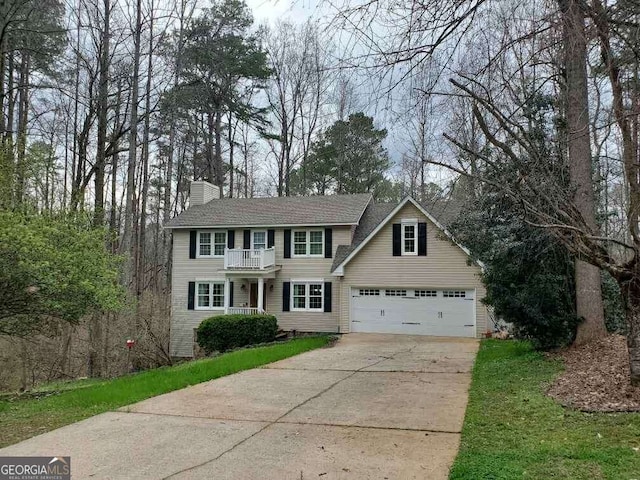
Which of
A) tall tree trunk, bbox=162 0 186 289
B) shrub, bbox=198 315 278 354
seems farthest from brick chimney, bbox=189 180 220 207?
shrub, bbox=198 315 278 354

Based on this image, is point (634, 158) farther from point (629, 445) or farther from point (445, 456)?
point (445, 456)

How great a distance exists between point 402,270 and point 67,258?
1206cm

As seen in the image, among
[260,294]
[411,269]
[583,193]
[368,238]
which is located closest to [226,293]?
[260,294]

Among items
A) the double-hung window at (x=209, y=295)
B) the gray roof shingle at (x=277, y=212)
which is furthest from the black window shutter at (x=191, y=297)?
the gray roof shingle at (x=277, y=212)

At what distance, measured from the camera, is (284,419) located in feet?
20.5

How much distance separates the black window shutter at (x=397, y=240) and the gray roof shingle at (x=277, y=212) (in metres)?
1.80

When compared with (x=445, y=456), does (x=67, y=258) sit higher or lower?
higher

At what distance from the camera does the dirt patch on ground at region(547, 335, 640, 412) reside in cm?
584

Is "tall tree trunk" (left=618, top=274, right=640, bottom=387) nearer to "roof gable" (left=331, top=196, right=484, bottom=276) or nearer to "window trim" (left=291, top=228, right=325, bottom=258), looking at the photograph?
"roof gable" (left=331, top=196, right=484, bottom=276)

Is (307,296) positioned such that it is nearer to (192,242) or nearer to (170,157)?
(192,242)

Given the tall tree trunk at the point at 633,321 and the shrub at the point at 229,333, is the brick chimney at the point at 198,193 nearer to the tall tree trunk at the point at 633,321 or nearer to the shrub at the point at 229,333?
the shrub at the point at 229,333

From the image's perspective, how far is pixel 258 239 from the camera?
20.8m

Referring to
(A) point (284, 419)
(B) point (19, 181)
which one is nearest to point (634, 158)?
(A) point (284, 419)

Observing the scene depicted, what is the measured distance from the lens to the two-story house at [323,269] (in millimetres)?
17828
